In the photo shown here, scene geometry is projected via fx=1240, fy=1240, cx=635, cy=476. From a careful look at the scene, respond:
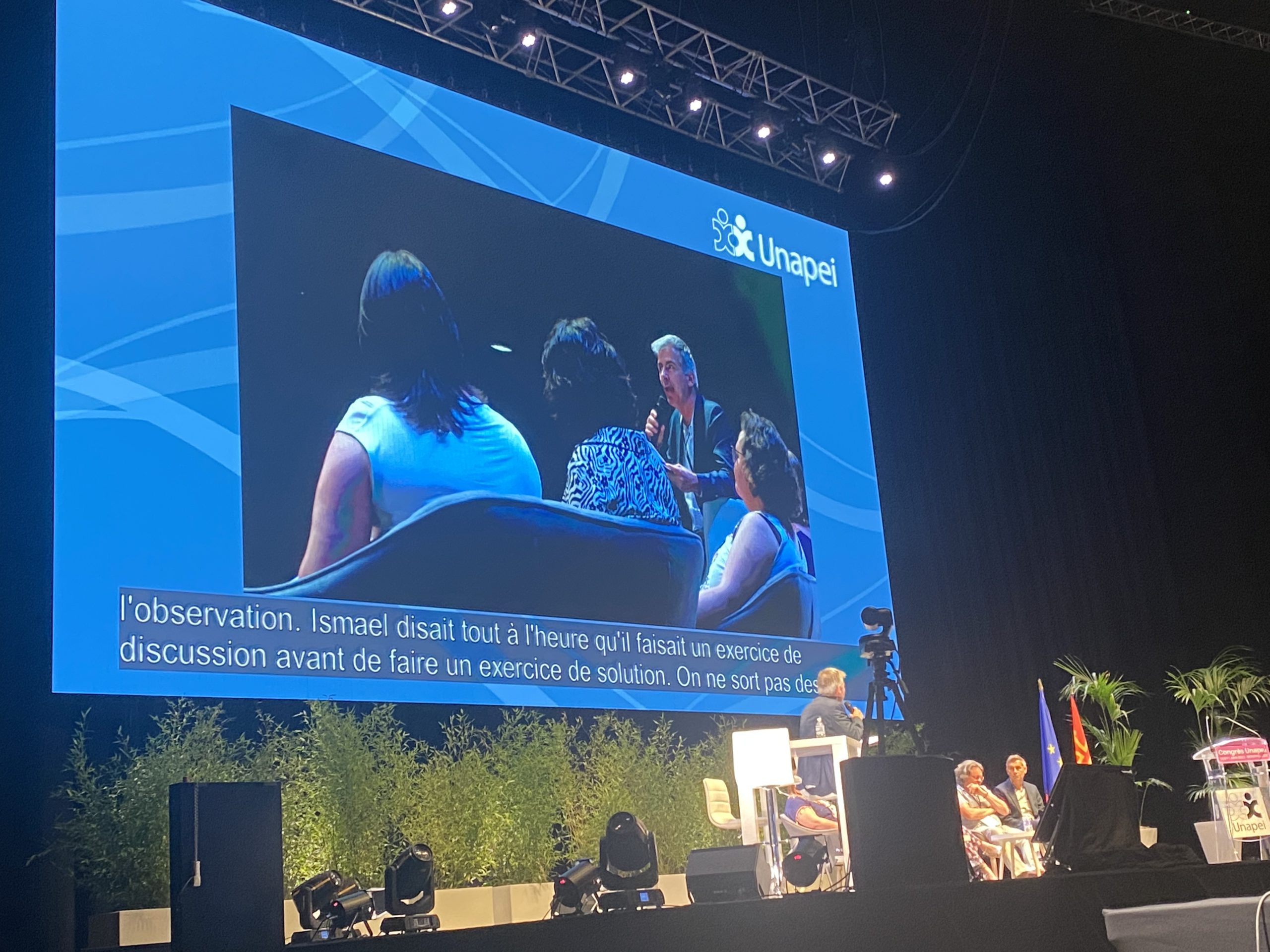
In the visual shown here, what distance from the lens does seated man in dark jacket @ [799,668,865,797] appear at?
17.7 feet

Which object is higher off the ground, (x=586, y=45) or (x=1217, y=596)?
(x=586, y=45)

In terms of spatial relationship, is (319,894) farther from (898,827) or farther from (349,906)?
(898,827)

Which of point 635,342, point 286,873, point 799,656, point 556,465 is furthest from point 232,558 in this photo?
point 799,656

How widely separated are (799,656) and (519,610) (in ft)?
Result: 5.93

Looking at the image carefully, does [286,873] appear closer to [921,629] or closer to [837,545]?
[837,545]

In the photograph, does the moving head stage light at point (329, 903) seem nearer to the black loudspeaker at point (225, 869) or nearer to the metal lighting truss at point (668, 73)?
the black loudspeaker at point (225, 869)

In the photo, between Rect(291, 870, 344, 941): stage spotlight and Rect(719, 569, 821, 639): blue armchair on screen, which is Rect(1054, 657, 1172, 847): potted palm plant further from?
Rect(291, 870, 344, 941): stage spotlight

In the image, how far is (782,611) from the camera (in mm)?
6711

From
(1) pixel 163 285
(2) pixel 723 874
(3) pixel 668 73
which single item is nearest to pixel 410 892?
(2) pixel 723 874

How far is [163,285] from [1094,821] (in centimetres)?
388

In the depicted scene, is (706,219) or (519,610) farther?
(706,219)

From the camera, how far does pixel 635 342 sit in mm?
6582

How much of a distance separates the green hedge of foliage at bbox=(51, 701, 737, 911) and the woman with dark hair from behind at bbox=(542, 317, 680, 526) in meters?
1.10

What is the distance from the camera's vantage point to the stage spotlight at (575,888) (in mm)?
3826
